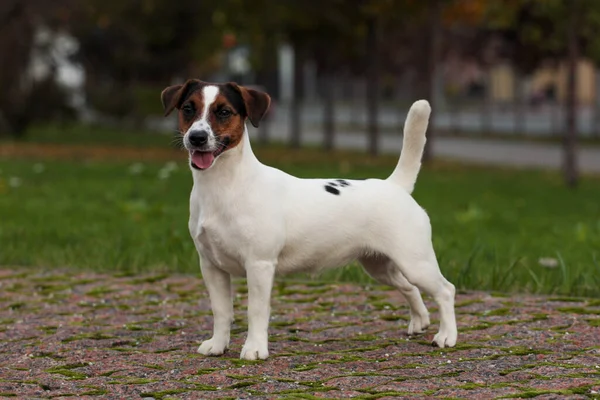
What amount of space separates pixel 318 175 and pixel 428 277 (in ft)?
39.1

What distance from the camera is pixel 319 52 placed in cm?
2902

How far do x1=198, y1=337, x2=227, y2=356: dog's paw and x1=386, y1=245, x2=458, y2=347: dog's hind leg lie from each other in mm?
972

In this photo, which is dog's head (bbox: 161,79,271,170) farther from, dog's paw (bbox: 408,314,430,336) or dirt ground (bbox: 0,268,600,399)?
dog's paw (bbox: 408,314,430,336)

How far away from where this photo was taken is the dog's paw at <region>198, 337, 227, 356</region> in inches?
228

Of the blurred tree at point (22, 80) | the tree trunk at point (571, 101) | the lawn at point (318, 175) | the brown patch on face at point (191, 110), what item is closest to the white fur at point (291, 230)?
the brown patch on face at point (191, 110)

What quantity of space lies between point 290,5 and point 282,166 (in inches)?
183

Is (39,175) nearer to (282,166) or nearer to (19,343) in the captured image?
(282,166)

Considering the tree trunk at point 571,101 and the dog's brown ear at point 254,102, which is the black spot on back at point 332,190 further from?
the tree trunk at point 571,101

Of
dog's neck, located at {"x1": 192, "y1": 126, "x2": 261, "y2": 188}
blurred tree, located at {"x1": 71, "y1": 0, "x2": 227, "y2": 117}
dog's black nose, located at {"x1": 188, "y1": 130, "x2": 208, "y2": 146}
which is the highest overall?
blurred tree, located at {"x1": 71, "y1": 0, "x2": 227, "y2": 117}

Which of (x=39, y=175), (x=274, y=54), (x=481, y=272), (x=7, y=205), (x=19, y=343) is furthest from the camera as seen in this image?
(x=274, y=54)

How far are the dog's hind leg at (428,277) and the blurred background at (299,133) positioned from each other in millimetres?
1826

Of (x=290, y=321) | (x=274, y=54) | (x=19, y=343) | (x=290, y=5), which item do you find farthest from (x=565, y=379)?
(x=274, y=54)

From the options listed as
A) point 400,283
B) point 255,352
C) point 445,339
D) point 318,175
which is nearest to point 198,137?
point 255,352

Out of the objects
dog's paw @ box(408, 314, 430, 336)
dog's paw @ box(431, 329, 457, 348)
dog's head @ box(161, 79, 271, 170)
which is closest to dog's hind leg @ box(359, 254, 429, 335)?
dog's paw @ box(408, 314, 430, 336)
